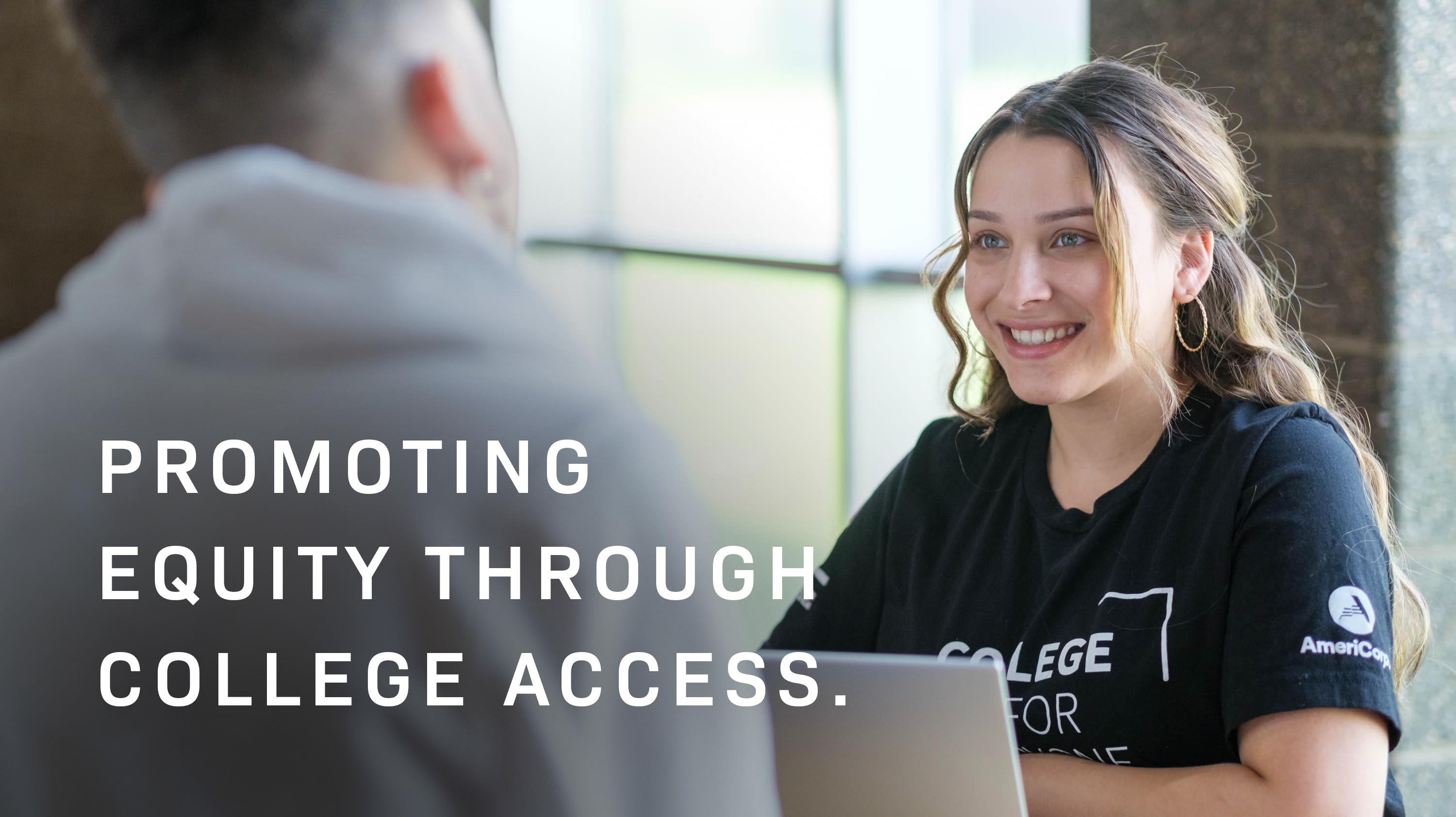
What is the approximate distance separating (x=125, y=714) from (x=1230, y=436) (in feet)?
3.42

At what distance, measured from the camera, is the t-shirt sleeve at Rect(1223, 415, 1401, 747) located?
118 cm

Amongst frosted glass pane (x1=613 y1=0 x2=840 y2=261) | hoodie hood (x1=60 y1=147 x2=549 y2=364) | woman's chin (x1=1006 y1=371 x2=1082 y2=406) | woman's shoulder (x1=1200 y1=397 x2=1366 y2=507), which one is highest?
frosted glass pane (x1=613 y1=0 x2=840 y2=261)

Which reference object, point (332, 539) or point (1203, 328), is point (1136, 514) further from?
point (332, 539)

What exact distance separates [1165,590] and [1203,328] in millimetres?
322

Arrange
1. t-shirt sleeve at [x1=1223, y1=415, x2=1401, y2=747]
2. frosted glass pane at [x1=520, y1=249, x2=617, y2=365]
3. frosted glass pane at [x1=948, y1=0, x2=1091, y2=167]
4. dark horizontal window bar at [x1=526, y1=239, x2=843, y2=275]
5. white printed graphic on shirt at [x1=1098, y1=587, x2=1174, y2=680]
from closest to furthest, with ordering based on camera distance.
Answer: t-shirt sleeve at [x1=1223, y1=415, x2=1401, y2=747]
white printed graphic on shirt at [x1=1098, y1=587, x2=1174, y2=680]
frosted glass pane at [x1=948, y1=0, x2=1091, y2=167]
dark horizontal window bar at [x1=526, y1=239, x2=843, y2=275]
frosted glass pane at [x1=520, y1=249, x2=617, y2=365]

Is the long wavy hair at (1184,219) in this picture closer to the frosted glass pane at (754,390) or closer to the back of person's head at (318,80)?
the back of person's head at (318,80)

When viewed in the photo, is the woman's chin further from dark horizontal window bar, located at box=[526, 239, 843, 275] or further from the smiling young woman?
dark horizontal window bar, located at box=[526, 239, 843, 275]

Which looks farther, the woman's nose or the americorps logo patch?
the woman's nose

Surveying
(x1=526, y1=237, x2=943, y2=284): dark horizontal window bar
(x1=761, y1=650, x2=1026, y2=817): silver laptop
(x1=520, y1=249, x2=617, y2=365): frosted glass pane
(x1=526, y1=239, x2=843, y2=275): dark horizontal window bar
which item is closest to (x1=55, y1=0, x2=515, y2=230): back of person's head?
(x1=761, y1=650, x2=1026, y2=817): silver laptop

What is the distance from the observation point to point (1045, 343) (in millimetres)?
1463

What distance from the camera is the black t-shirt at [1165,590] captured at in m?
1.21

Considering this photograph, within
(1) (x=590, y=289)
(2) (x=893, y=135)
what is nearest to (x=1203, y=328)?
(2) (x=893, y=135)

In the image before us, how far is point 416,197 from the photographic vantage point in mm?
579

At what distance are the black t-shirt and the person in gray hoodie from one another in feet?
2.54
